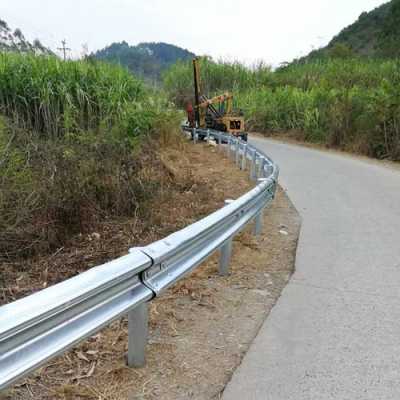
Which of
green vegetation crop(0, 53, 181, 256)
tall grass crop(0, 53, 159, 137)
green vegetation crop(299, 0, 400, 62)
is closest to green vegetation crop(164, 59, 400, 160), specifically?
green vegetation crop(0, 53, 181, 256)

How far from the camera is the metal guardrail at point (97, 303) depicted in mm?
2070

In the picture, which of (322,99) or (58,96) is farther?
(322,99)

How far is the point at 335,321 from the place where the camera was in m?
4.12

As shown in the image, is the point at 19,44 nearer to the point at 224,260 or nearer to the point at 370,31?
the point at 224,260

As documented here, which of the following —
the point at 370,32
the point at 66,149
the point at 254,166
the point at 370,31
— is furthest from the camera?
the point at 370,31

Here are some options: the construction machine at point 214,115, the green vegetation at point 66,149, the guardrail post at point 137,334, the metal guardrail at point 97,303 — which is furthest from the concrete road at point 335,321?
the construction machine at point 214,115

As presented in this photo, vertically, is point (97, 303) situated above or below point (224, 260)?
above

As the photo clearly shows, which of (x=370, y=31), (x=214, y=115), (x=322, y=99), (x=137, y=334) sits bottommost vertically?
(x=137, y=334)

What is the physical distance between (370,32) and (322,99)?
7652cm

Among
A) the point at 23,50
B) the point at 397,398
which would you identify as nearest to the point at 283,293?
the point at 397,398

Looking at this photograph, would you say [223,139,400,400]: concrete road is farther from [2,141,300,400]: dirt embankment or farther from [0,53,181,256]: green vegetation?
[0,53,181,256]: green vegetation

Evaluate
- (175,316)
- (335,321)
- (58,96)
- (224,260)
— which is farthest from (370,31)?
(175,316)

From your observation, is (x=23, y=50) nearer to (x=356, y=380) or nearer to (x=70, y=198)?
(x=70, y=198)

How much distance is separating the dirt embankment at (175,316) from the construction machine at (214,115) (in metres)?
11.7
